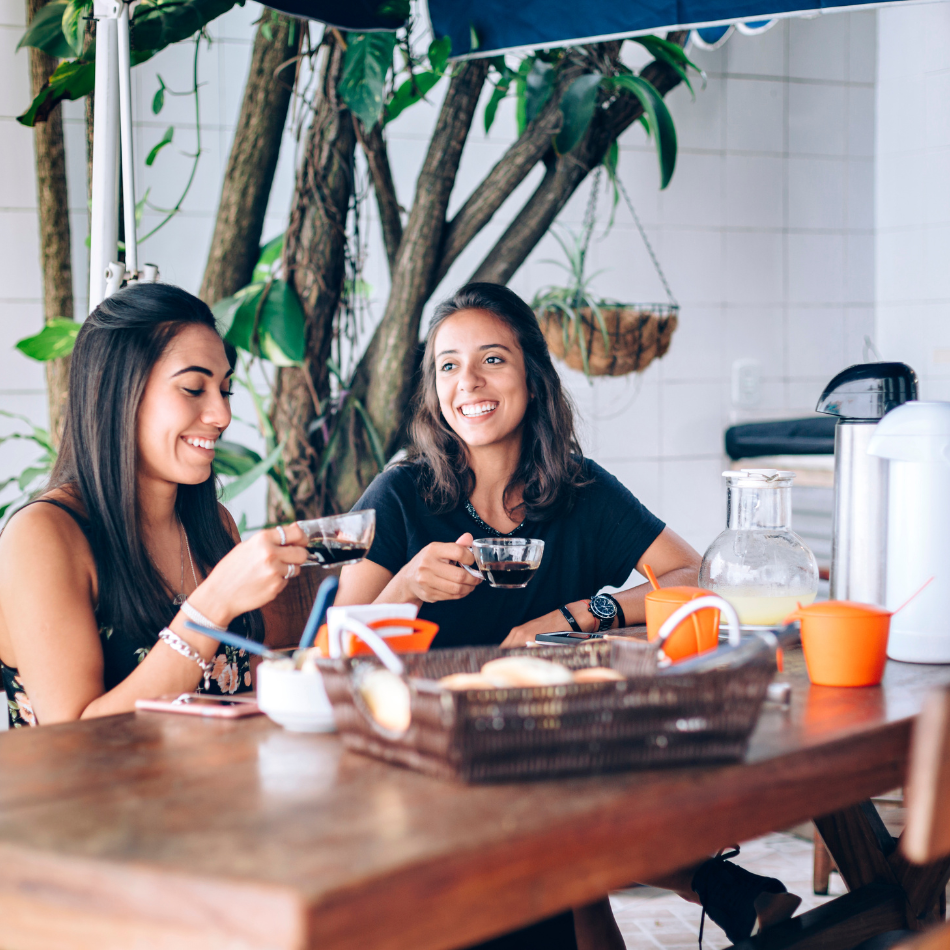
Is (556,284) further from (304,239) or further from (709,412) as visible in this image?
(304,239)

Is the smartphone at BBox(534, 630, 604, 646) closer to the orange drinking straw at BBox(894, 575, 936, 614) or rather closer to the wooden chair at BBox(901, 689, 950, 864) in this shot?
the orange drinking straw at BBox(894, 575, 936, 614)

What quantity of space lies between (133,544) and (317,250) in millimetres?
1292

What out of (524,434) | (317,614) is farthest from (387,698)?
(524,434)

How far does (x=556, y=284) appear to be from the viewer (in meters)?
3.62

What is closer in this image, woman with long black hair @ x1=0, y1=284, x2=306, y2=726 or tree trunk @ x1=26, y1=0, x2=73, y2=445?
woman with long black hair @ x1=0, y1=284, x2=306, y2=726

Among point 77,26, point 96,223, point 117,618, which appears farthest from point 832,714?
point 77,26

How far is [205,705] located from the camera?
1061mm

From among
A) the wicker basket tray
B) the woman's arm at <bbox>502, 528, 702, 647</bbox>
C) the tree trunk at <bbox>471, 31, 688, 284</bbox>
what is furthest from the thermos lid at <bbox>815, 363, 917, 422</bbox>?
the tree trunk at <bbox>471, 31, 688, 284</bbox>

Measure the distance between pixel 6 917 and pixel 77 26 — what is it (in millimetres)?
2043

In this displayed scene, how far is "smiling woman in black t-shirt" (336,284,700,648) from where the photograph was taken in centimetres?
187

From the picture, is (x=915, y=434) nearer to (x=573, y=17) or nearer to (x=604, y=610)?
(x=604, y=610)

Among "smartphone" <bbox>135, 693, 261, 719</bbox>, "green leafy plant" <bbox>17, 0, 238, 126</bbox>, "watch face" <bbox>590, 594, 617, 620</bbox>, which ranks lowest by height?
"watch face" <bbox>590, 594, 617, 620</bbox>

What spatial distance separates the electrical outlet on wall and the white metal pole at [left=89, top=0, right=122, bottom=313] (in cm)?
269

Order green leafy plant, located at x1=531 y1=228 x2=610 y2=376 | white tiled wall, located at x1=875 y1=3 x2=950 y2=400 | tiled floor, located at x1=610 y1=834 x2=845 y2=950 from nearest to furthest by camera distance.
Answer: tiled floor, located at x1=610 y1=834 x2=845 y2=950 → green leafy plant, located at x1=531 y1=228 x2=610 y2=376 → white tiled wall, located at x1=875 y1=3 x2=950 y2=400
